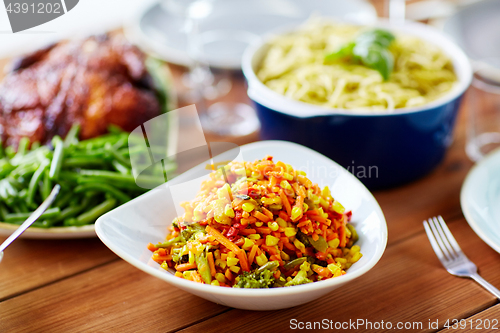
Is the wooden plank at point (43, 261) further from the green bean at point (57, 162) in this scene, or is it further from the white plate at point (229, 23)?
the white plate at point (229, 23)

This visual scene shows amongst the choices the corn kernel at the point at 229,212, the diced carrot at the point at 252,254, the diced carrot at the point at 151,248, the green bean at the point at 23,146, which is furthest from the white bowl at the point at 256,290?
the green bean at the point at 23,146

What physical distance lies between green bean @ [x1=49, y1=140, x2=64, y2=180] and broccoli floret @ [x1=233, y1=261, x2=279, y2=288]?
34.5 inches

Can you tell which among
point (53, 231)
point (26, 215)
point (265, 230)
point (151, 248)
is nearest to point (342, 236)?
point (265, 230)

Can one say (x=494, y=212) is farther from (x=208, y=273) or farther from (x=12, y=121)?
(x=12, y=121)

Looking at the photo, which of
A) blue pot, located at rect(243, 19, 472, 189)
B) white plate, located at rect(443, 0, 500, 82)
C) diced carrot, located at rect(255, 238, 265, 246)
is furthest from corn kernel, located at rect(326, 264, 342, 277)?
white plate, located at rect(443, 0, 500, 82)

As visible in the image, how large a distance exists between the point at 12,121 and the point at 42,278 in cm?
94

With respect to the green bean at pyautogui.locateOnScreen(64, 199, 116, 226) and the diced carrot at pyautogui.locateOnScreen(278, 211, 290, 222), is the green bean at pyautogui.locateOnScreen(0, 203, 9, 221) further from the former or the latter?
the diced carrot at pyautogui.locateOnScreen(278, 211, 290, 222)

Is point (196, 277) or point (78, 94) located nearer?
point (196, 277)

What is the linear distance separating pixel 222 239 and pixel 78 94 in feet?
4.18

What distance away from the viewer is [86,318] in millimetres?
1365

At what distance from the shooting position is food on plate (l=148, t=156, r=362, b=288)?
1.22 metres

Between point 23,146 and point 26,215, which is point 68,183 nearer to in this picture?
point 26,215

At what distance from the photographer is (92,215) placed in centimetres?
164

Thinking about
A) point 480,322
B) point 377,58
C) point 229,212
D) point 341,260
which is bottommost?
point 480,322
